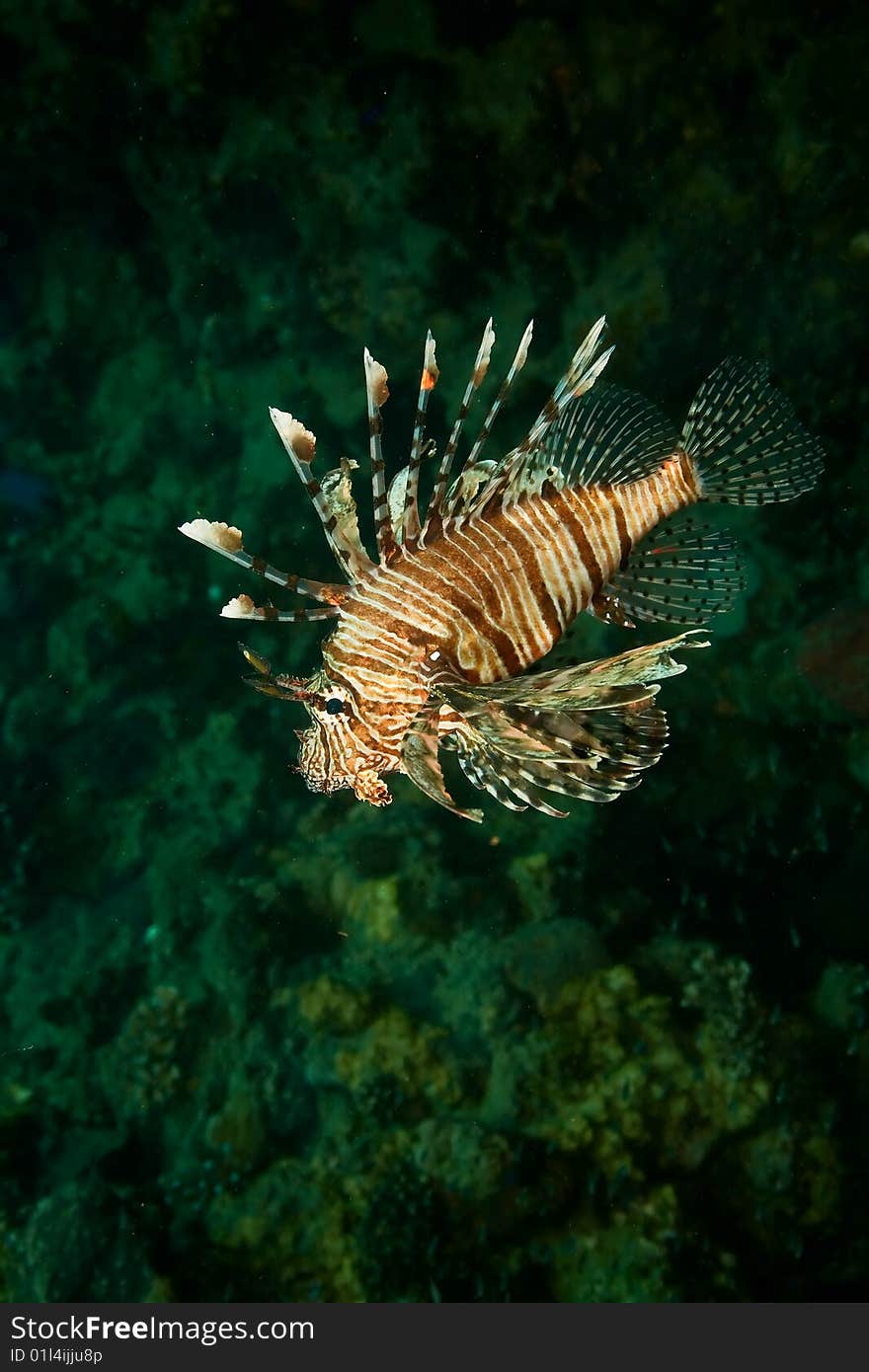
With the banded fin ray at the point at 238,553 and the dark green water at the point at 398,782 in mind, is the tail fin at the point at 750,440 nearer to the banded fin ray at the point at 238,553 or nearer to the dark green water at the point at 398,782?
the dark green water at the point at 398,782

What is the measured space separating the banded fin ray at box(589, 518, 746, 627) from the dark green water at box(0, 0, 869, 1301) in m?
Result: 1.86

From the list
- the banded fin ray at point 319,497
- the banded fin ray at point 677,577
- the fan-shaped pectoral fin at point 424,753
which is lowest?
the fan-shaped pectoral fin at point 424,753

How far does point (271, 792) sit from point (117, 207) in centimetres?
482

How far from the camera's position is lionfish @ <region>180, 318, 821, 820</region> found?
98.3 inches

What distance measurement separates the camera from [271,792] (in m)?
6.09

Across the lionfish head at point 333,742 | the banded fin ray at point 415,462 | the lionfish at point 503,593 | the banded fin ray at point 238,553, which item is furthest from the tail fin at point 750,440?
the lionfish head at point 333,742

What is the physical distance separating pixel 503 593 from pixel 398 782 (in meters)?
2.99

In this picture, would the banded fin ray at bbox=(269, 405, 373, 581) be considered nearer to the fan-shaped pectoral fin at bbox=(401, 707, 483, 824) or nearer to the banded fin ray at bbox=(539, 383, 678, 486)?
the fan-shaped pectoral fin at bbox=(401, 707, 483, 824)

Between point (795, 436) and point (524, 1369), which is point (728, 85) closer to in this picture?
point (795, 436)

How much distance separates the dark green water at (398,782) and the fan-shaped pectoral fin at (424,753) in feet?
6.88

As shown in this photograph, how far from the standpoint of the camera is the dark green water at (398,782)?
152 inches

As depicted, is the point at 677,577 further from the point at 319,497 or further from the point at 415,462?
the point at 319,497

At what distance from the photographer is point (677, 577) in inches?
133

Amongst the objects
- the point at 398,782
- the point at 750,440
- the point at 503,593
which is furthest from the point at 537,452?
the point at 398,782
